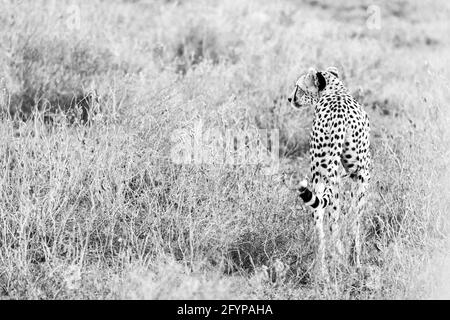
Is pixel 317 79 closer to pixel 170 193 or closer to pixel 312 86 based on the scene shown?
pixel 312 86

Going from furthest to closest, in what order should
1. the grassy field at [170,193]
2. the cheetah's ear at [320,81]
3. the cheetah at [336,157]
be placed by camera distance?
the cheetah's ear at [320,81], the cheetah at [336,157], the grassy field at [170,193]

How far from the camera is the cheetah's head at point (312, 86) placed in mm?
4656

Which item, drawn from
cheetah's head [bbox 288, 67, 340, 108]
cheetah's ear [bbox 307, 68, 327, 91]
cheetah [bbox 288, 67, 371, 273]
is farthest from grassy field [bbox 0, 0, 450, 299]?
cheetah's ear [bbox 307, 68, 327, 91]

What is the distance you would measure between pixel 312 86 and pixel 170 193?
42.7 inches

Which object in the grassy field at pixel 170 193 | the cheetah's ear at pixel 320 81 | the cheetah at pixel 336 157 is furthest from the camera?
the cheetah's ear at pixel 320 81

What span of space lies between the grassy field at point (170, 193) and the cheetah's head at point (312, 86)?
1.63ft

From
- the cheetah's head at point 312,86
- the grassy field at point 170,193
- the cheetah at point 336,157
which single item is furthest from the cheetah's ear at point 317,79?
the grassy field at point 170,193

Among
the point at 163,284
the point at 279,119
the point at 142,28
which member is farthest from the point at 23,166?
the point at 142,28

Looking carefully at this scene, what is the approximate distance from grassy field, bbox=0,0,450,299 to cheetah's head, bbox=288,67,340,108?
0.50 metres

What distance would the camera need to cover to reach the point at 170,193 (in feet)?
15.0

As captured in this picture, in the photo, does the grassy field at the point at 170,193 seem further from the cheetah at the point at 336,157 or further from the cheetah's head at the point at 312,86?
the cheetah's head at the point at 312,86

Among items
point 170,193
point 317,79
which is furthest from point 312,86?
point 170,193

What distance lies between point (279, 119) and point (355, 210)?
2306 mm
